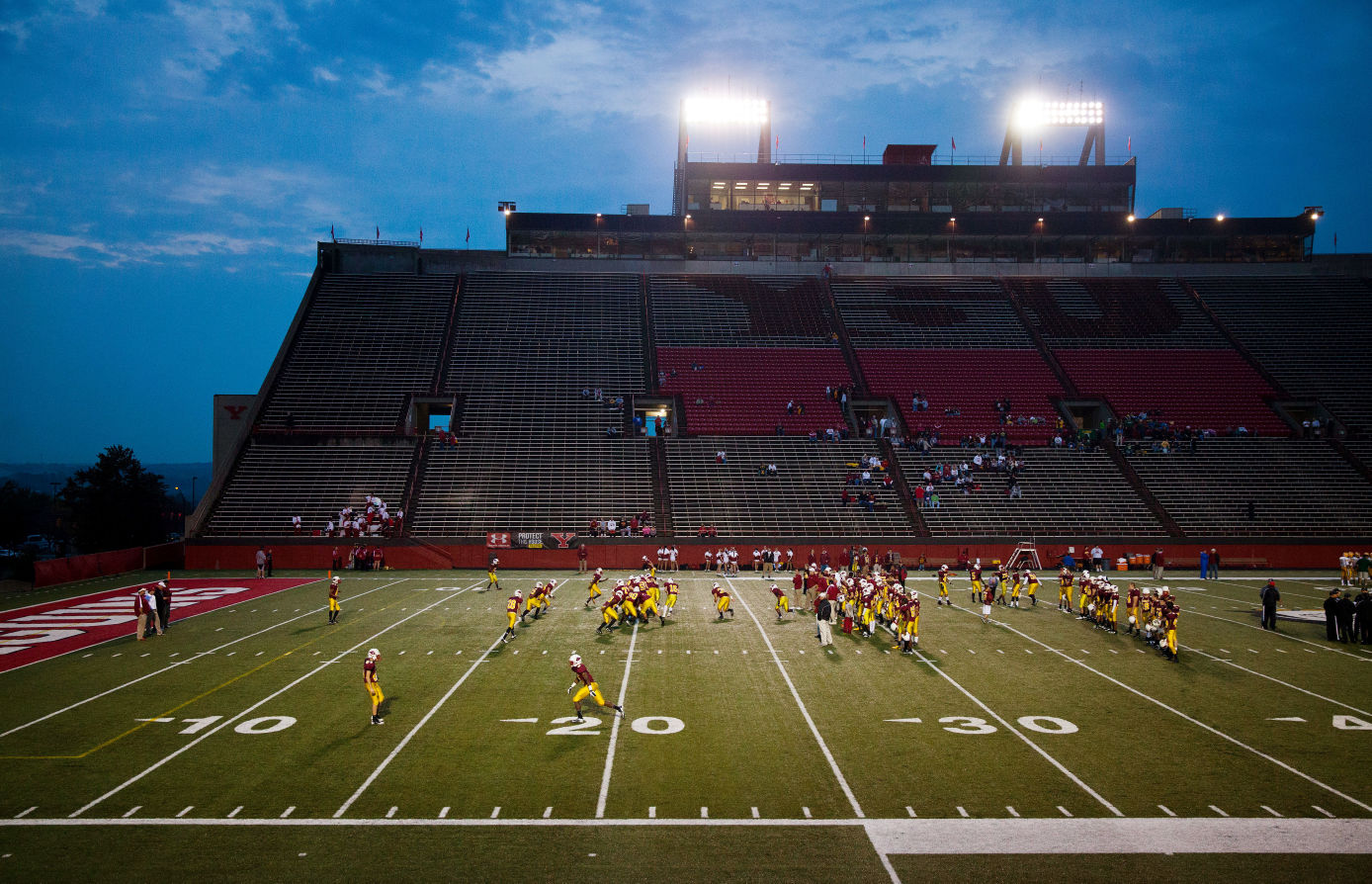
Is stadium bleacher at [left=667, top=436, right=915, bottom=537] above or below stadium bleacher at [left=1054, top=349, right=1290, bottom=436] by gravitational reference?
below

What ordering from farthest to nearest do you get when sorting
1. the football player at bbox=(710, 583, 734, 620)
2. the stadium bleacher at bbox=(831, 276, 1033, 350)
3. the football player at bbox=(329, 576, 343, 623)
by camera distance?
the stadium bleacher at bbox=(831, 276, 1033, 350) → the football player at bbox=(710, 583, 734, 620) → the football player at bbox=(329, 576, 343, 623)

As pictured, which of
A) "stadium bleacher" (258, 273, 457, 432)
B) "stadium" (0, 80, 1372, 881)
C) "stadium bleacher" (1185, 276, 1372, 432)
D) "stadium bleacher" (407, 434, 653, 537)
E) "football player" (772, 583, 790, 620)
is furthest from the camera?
"stadium bleacher" (1185, 276, 1372, 432)

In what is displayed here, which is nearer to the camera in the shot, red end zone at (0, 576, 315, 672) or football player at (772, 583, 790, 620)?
red end zone at (0, 576, 315, 672)

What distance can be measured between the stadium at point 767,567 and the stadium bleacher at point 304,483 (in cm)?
24

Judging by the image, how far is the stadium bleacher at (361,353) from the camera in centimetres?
4303

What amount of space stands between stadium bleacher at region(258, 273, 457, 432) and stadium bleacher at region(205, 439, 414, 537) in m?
1.64

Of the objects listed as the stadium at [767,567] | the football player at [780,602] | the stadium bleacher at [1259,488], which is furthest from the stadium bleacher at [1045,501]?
the football player at [780,602]

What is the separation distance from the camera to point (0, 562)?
4678cm

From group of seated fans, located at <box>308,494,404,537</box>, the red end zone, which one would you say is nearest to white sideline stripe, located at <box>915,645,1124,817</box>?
the red end zone

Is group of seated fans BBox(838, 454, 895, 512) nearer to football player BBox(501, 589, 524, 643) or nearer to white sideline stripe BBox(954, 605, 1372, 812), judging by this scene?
white sideline stripe BBox(954, 605, 1372, 812)

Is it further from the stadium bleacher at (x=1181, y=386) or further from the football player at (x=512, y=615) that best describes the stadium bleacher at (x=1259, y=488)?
the football player at (x=512, y=615)

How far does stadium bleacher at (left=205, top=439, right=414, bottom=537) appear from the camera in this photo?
3597 cm

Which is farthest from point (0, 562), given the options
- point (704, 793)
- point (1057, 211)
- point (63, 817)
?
point (1057, 211)

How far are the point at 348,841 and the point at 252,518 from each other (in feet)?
100
